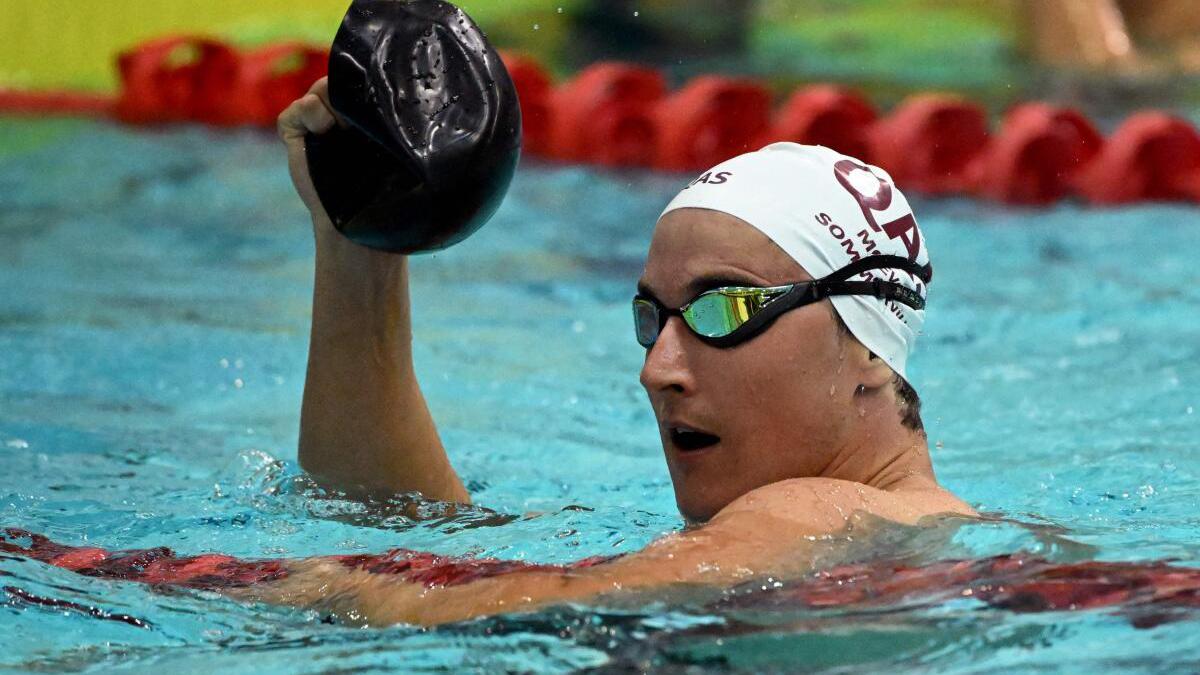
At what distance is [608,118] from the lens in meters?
8.13

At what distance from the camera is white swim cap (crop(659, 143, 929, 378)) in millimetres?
2527

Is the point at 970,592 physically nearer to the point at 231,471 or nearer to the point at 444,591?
the point at 444,591

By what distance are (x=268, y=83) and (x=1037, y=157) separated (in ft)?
13.8

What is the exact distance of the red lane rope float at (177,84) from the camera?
8.99 metres

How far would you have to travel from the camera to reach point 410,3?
2.81m

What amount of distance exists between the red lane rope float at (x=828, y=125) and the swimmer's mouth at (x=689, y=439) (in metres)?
5.12

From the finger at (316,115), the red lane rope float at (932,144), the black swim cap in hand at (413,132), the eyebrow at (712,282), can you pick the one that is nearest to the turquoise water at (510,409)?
the red lane rope float at (932,144)

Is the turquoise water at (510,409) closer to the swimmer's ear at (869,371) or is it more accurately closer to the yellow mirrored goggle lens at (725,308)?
the swimmer's ear at (869,371)

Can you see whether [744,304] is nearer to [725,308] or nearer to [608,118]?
[725,308]

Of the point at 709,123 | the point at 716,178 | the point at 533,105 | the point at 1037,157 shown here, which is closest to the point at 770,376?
the point at 716,178

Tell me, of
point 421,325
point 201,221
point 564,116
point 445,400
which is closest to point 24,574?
point 445,400

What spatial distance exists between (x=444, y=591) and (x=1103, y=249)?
4.89 meters

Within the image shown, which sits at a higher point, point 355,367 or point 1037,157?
point 1037,157

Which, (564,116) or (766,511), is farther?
(564,116)
